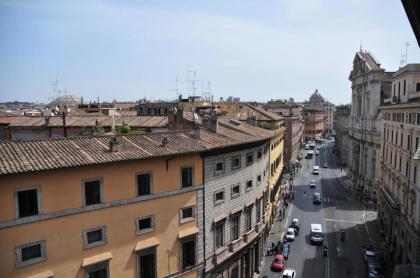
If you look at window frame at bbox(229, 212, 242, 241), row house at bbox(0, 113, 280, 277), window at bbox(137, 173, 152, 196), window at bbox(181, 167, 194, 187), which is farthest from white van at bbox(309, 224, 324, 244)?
window at bbox(137, 173, 152, 196)

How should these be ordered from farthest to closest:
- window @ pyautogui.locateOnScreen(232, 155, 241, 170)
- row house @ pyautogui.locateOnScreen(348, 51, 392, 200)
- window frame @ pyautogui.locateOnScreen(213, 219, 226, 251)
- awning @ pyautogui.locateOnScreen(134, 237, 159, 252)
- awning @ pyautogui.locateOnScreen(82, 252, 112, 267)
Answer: row house @ pyautogui.locateOnScreen(348, 51, 392, 200) < window @ pyautogui.locateOnScreen(232, 155, 241, 170) < window frame @ pyautogui.locateOnScreen(213, 219, 226, 251) < awning @ pyautogui.locateOnScreen(134, 237, 159, 252) < awning @ pyautogui.locateOnScreen(82, 252, 112, 267)

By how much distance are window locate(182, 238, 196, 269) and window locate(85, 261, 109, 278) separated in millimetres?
5833

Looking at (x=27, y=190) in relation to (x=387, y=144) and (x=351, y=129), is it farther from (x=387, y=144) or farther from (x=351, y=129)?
(x=351, y=129)

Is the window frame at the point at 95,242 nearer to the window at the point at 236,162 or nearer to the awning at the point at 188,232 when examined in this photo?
the awning at the point at 188,232

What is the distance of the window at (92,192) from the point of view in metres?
21.3

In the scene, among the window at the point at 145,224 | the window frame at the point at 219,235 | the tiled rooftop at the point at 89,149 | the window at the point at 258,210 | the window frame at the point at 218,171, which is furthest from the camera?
the window at the point at 258,210

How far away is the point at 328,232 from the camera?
1945 inches

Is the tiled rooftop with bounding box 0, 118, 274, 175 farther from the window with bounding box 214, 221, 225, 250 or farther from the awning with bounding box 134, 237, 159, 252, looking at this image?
the window with bounding box 214, 221, 225, 250

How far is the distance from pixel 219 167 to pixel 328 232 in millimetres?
27502

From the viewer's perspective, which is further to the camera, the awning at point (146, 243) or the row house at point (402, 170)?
the row house at point (402, 170)

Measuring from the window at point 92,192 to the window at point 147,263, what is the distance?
462 cm

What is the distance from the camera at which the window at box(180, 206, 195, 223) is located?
2594 cm

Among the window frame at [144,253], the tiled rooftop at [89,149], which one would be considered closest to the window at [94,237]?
the window frame at [144,253]

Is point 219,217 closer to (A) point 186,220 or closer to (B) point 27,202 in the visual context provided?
(A) point 186,220
